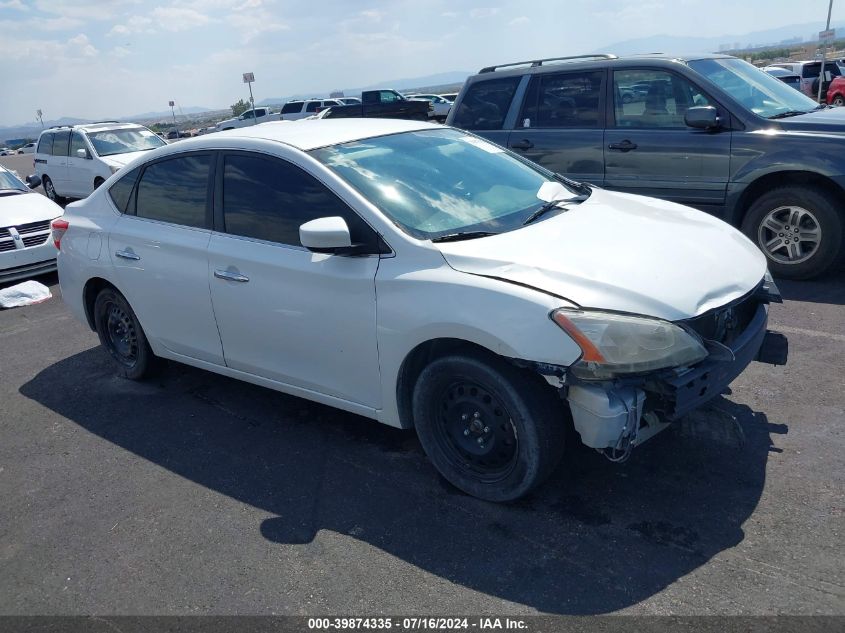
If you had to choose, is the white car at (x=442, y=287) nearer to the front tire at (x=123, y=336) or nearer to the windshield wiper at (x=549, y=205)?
the windshield wiper at (x=549, y=205)

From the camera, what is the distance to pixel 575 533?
317 cm

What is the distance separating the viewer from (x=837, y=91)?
2244 centimetres

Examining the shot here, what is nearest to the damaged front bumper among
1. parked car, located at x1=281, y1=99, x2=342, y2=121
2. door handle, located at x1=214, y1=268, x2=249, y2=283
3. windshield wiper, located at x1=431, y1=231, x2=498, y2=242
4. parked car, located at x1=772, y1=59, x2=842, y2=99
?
windshield wiper, located at x1=431, y1=231, x2=498, y2=242

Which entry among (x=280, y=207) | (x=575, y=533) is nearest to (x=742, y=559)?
(x=575, y=533)

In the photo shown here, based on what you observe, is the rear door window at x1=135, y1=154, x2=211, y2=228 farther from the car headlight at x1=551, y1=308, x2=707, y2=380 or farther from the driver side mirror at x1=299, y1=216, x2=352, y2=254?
the car headlight at x1=551, y1=308, x2=707, y2=380

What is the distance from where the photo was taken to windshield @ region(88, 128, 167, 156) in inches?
559

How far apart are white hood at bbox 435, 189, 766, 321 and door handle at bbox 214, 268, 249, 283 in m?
1.28

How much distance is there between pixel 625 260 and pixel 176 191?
2.90 m

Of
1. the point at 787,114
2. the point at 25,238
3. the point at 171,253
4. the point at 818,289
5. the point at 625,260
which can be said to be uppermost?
the point at 787,114

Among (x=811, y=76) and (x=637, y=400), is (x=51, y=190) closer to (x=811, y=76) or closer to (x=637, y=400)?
(x=637, y=400)

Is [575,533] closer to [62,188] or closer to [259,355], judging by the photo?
[259,355]

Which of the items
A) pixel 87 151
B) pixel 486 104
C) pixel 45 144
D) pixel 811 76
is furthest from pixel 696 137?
Answer: pixel 811 76

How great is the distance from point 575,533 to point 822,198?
14.5ft

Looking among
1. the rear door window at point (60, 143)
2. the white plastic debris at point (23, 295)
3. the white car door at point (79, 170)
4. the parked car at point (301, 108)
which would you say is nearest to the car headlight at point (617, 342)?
the white plastic debris at point (23, 295)
